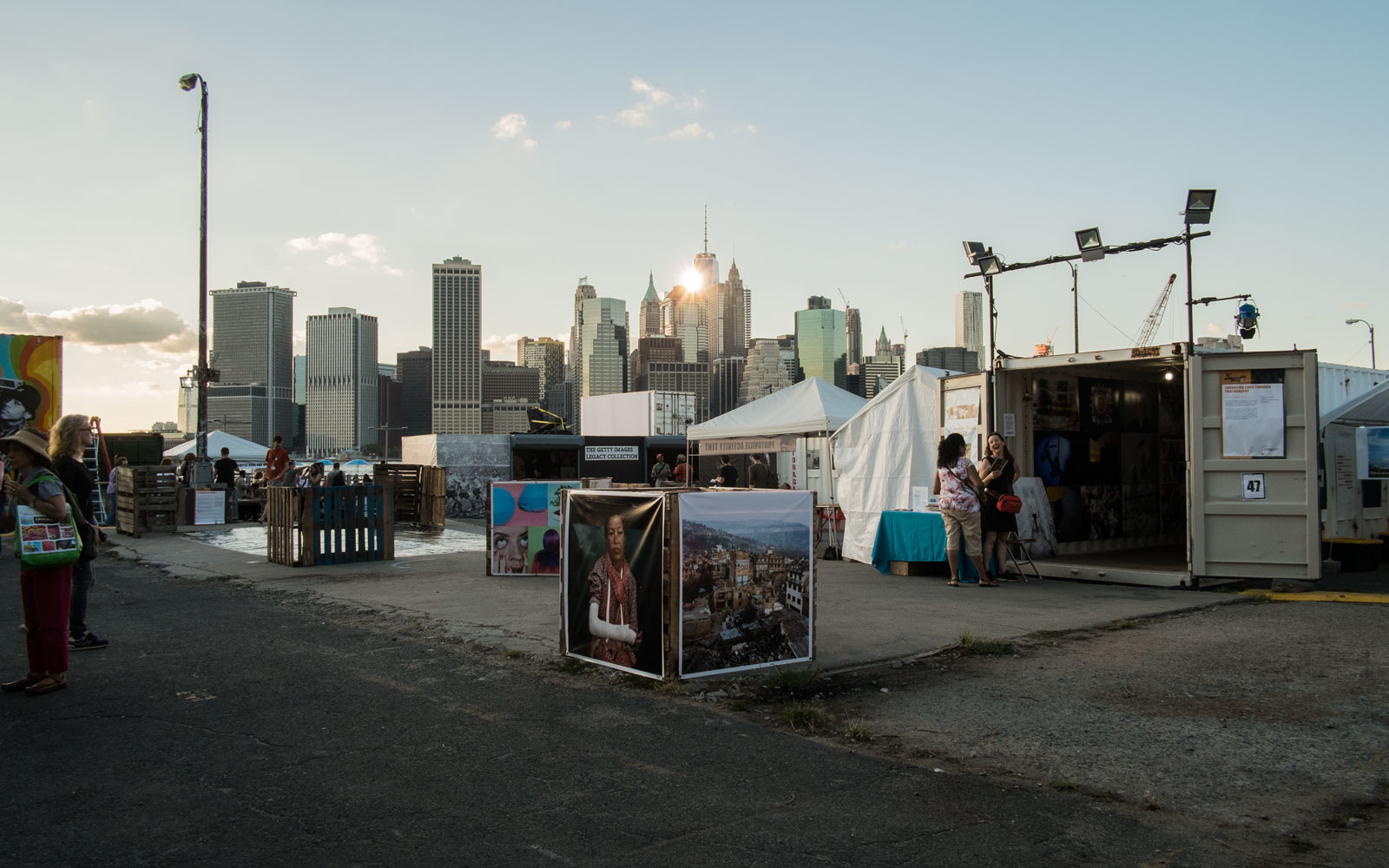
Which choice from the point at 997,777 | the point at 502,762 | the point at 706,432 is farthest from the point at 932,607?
the point at 706,432

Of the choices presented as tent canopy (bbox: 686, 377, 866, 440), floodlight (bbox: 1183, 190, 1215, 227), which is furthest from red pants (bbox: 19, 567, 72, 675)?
tent canopy (bbox: 686, 377, 866, 440)

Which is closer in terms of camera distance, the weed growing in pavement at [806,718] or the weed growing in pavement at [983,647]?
the weed growing in pavement at [806,718]

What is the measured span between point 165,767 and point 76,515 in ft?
10.0

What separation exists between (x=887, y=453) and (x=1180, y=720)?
8.81 meters

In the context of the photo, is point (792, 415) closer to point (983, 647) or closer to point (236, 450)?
point (983, 647)

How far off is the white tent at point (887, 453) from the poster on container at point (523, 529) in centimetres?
457

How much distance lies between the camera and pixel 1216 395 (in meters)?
10.6

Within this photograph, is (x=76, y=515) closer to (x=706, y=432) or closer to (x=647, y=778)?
(x=647, y=778)

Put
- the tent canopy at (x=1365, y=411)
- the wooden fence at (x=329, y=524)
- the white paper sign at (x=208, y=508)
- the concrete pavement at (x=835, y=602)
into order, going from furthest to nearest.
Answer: the white paper sign at (x=208, y=508) < the tent canopy at (x=1365, y=411) < the wooden fence at (x=329, y=524) < the concrete pavement at (x=835, y=602)

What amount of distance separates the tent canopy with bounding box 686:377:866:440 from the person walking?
8367mm

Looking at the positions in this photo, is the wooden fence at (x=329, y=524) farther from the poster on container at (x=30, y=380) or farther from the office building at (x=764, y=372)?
the office building at (x=764, y=372)

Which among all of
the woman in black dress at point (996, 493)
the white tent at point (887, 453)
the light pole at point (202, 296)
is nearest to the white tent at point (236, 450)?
the light pole at point (202, 296)

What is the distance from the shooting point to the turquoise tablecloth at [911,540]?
12047 millimetres

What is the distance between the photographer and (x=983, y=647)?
23.1 feet
